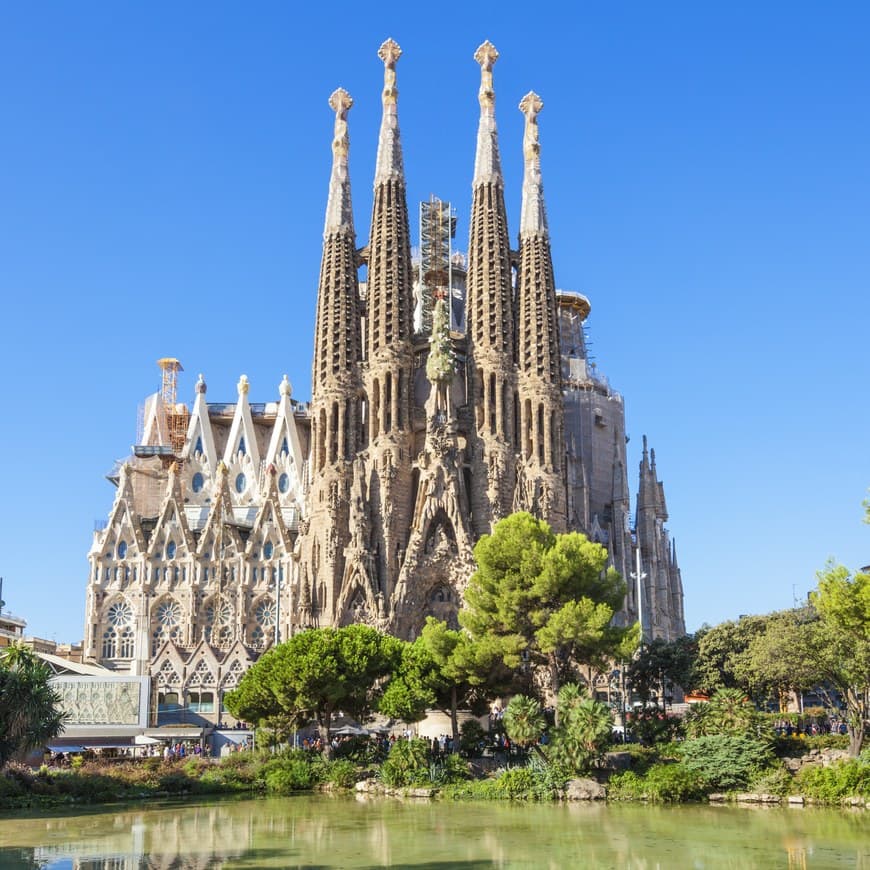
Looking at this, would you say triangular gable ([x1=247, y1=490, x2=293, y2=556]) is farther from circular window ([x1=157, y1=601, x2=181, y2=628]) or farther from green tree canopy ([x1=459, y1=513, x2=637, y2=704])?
green tree canopy ([x1=459, y1=513, x2=637, y2=704])

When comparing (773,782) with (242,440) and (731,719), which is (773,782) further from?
Answer: (242,440)

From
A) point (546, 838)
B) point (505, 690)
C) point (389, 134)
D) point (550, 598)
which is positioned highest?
point (389, 134)

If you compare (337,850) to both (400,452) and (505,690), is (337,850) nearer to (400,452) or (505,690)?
(505,690)

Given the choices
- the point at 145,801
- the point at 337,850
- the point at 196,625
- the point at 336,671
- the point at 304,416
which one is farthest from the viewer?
the point at 304,416

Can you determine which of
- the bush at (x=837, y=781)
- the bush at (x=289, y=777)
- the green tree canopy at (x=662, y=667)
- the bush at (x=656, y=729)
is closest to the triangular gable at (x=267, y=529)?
the green tree canopy at (x=662, y=667)

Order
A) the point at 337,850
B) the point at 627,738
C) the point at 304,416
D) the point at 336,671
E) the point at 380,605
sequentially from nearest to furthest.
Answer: the point at 337,850 → the point at 336,671 → the point at 627,738 → the point at 380,605 → the point at 304,416

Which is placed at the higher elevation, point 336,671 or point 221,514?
point 221,514

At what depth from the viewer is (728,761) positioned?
31.7 metres

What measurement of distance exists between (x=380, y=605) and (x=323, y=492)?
7.21 m

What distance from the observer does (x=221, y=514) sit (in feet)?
221

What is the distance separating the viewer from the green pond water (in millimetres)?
21391

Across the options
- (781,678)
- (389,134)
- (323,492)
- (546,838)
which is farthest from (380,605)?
(546,838)

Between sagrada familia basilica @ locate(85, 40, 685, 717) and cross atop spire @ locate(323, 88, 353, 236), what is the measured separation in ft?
0.43

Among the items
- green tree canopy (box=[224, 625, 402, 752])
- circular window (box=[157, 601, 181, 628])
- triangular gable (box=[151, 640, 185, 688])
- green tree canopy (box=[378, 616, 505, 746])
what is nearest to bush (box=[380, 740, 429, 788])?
green tree canopy (box=[378, 616, 505, 746])
